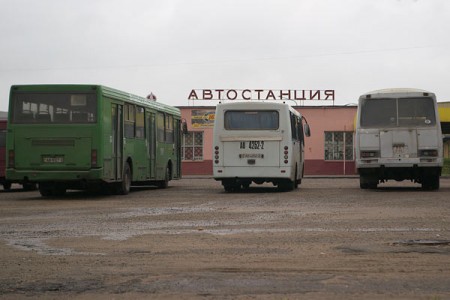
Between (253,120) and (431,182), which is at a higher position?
(253,120)

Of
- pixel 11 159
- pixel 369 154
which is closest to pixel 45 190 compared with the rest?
pixel 11 159

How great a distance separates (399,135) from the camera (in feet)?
76.6

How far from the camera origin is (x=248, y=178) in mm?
23734

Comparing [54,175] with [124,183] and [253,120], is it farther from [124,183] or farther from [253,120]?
[253,120]

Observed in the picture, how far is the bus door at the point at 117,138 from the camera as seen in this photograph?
2123 cm

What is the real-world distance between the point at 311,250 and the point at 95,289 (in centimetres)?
331

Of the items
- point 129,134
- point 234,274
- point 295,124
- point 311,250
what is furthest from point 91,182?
point 234,274

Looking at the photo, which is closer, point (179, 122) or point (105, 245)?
point (105, 245)

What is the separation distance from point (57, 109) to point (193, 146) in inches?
1258

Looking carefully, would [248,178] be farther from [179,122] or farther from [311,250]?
[311,250]

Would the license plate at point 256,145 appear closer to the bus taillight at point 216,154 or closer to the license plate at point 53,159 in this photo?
the bus taillight at point 216,154

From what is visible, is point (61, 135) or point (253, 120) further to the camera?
point (253, 120)

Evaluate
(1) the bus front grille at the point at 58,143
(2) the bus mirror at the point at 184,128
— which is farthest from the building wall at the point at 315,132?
(1) the bus front grille at the point at 58,143

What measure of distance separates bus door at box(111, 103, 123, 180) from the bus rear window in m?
3.59
